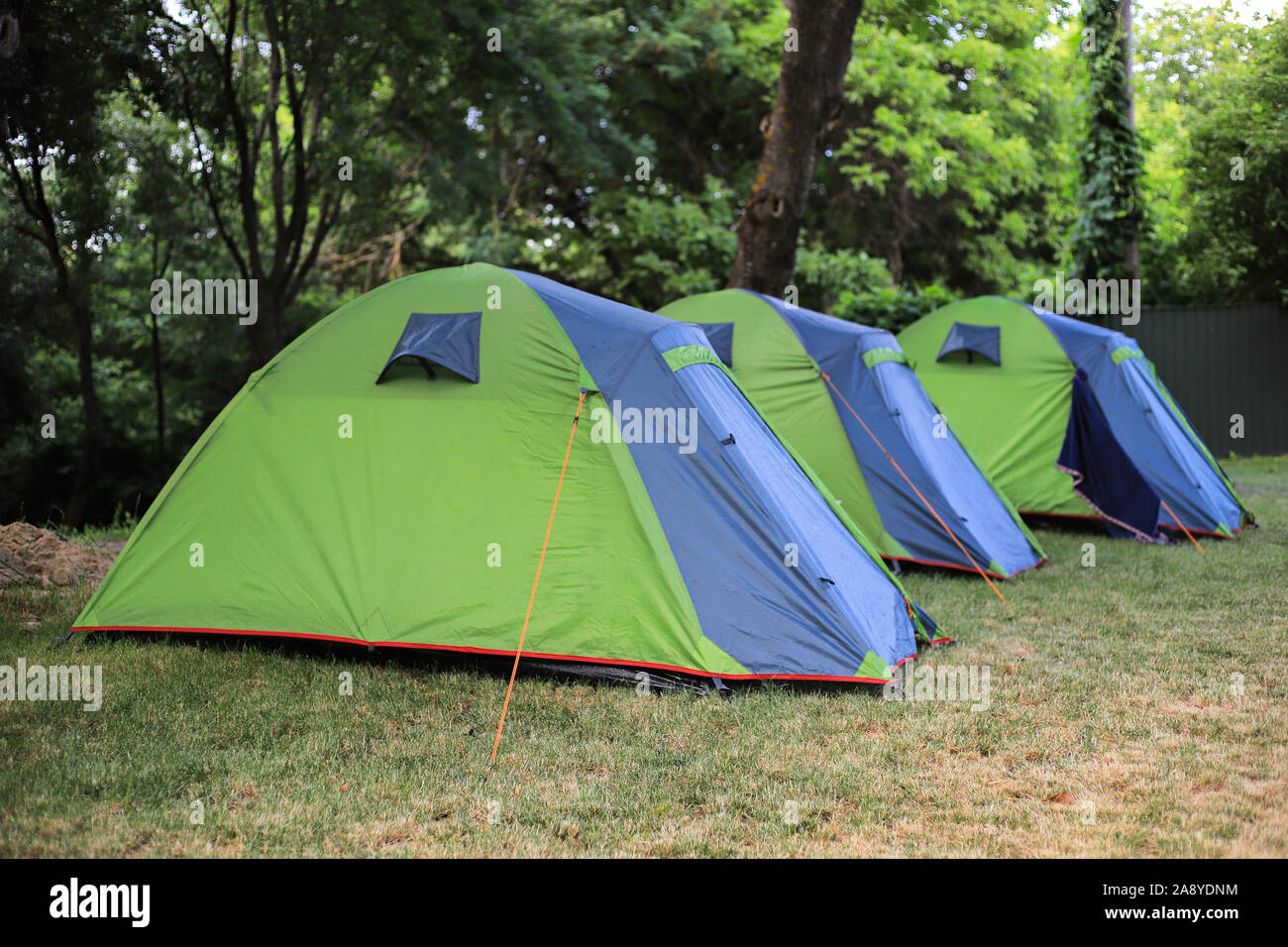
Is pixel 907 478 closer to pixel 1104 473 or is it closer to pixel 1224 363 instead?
pixel 1104 473

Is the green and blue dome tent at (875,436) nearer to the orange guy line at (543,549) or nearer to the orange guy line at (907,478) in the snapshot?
the orange guy line at (907,478)

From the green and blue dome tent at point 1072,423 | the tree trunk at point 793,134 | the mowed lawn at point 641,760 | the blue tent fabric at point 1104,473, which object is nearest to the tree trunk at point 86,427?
the tree trunk at point 793,134

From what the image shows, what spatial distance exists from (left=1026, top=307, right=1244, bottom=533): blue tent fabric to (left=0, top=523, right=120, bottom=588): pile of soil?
7.41 m

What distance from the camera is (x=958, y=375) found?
9055mm

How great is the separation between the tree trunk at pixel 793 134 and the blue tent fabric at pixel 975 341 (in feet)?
4.92

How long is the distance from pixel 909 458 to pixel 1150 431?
9.82 feet

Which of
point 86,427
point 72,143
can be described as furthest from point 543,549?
point 86,427

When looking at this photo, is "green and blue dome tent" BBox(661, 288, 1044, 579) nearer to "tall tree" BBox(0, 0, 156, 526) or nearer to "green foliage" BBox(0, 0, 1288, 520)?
"green foliage" BBox(0, 0, 1288, 520)

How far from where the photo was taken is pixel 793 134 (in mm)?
8930

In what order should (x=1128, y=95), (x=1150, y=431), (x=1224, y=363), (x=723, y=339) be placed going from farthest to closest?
(x=1224, y=363), (x=1128, y=95), (x=1150, y=431), (x=723, y=339)

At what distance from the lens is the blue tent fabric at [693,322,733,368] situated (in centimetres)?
712

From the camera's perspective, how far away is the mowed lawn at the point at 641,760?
119 inches

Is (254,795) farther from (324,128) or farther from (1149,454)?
(324,128)
